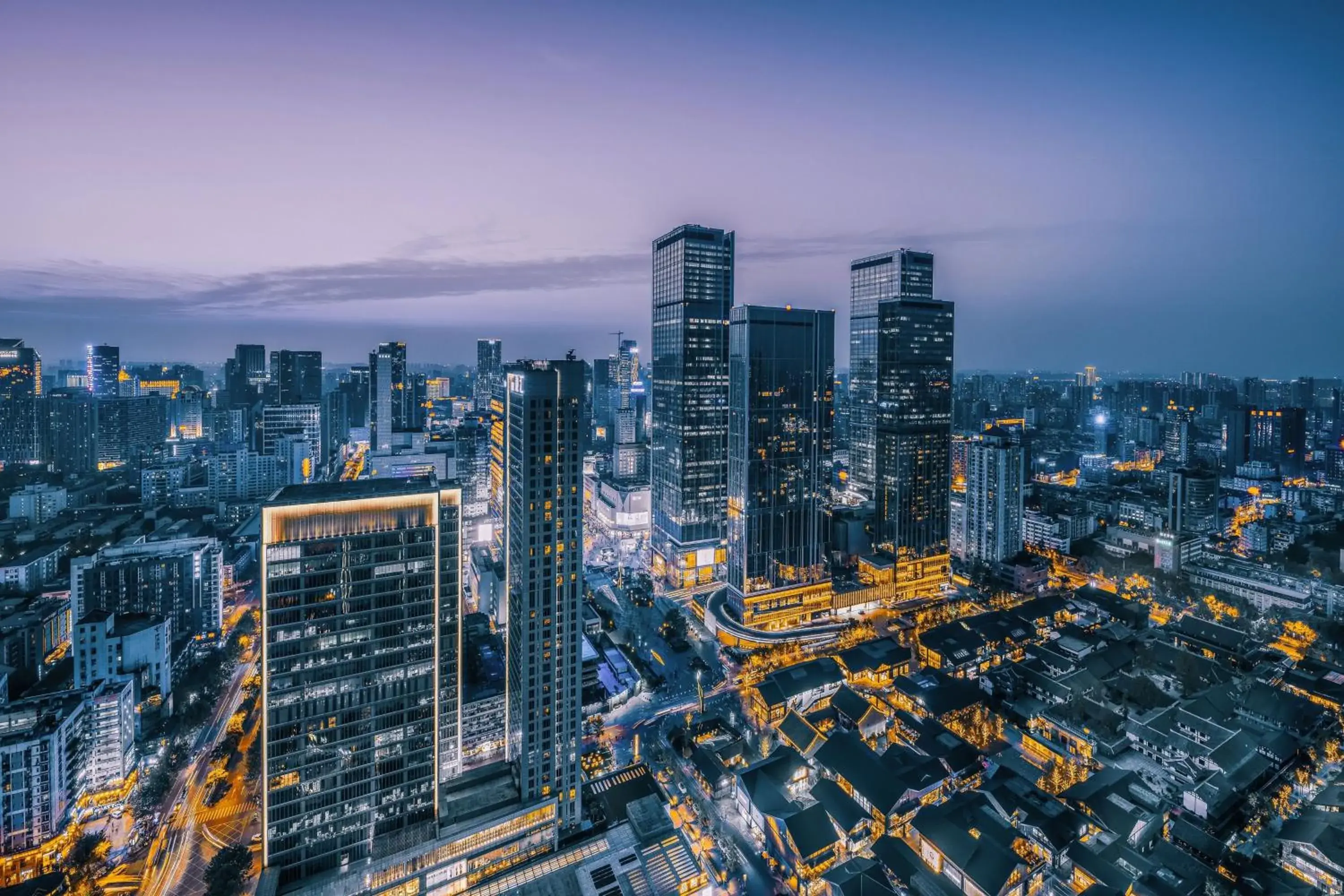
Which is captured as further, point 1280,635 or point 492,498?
point 492,498

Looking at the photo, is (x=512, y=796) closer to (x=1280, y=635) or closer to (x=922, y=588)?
(x=922, y=588)

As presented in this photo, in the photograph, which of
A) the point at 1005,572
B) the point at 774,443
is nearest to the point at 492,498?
the point at 774,443

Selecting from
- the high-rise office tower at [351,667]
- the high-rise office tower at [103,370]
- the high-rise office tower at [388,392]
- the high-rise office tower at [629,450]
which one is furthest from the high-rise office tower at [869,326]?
the high-rise office tower at [103,370]

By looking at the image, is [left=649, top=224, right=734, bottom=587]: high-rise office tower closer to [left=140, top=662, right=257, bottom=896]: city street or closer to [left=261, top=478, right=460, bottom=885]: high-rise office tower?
[left=261, top=478, right=460, bottom=885]: high-rise office tower

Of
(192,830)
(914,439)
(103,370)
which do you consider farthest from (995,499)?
(103,370)

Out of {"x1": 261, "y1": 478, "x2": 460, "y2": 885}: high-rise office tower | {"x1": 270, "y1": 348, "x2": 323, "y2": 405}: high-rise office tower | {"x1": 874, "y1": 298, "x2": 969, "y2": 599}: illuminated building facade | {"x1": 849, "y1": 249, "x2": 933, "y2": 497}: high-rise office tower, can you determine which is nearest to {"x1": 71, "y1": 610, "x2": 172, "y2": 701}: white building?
{"x1": 261, "y1": 478, "x2": 460, "y2": 885}: high-rise office tower

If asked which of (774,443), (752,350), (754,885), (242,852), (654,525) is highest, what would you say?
(752,350)
